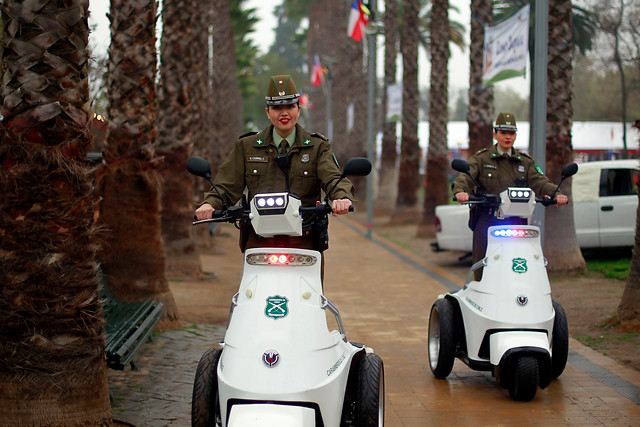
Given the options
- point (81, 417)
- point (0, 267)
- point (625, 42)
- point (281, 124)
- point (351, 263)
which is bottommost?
point (351, 263)

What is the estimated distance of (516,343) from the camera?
6.09 meters

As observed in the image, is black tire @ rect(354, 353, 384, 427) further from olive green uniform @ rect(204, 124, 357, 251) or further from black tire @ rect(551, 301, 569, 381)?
black tire @ rect(551, 301, 569, 381)

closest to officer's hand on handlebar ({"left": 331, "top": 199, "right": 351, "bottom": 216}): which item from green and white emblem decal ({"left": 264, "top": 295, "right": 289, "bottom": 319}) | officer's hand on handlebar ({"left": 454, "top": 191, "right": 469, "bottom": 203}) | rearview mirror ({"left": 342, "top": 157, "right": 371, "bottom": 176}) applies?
rearview mirror ({"left": 342, "top": 157, "right": 371, "bottom": 176})

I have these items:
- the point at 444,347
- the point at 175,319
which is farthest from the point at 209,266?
the point at 444,347

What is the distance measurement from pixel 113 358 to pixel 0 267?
1.38m

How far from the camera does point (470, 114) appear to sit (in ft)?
61.6

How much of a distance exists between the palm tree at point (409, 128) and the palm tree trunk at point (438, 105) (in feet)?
11.0

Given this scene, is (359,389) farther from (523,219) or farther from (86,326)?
(523,219)

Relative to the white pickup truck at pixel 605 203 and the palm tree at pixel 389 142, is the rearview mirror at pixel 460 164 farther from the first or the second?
the palm tree at pixel 389 142

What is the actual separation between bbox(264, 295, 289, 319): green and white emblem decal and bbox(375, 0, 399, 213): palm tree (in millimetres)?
26961

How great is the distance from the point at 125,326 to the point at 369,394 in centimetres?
329

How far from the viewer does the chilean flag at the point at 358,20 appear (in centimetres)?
2425

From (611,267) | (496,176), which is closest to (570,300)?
(611,267)

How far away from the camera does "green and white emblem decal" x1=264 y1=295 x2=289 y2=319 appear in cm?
405
